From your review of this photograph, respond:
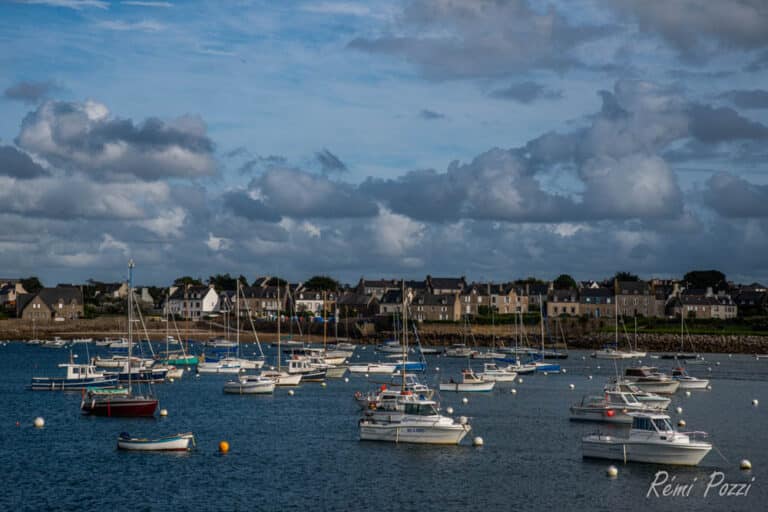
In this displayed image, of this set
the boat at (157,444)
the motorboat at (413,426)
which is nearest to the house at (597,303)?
the motorboat at (413,426)

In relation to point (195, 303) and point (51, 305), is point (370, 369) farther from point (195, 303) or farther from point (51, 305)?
point (195, 303)

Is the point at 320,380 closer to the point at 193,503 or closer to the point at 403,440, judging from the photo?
the point at 403,440

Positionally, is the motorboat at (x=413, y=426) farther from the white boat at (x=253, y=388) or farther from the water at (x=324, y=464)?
the white boat at (x=253, y=388)

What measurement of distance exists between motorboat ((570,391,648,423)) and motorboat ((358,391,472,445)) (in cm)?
1307

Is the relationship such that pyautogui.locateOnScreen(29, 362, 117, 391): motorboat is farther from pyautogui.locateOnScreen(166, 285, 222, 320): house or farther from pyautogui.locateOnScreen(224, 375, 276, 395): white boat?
pyautogui.locateOnScreen(166, 285, 222, 320): house

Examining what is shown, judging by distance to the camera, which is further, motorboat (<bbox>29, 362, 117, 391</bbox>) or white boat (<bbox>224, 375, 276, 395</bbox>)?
motorboat (<bbox>29, 362, 117, 391</bbox>)

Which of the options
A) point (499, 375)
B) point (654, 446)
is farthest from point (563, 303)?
point (654, 446)

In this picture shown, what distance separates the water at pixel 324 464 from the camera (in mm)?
34906

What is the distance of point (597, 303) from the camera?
180750 millimetres

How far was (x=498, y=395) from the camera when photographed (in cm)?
7325

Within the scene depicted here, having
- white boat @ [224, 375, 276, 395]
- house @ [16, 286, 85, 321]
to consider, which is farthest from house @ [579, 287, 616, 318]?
white boat @ [224, 375, 276, 395]

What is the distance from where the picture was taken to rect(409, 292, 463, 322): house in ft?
587

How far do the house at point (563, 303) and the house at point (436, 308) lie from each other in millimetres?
17318

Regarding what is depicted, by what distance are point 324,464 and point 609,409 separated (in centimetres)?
2047
